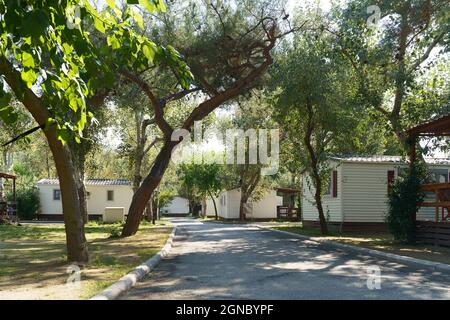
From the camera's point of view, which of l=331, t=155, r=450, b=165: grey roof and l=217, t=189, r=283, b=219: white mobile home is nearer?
l=331, t=155, r=450, b=165: grey roof

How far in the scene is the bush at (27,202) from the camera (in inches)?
1604

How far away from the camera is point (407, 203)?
16.0 meters

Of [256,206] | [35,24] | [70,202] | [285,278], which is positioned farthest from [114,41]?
[256,206]

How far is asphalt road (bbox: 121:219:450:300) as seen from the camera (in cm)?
741

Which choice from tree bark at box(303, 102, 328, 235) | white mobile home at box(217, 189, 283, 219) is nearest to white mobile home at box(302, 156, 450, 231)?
tree bark at box(303, 102, 328, 235)

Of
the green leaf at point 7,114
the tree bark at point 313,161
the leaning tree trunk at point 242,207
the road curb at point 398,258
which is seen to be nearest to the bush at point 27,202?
the leaning tree trunk at point 242,207

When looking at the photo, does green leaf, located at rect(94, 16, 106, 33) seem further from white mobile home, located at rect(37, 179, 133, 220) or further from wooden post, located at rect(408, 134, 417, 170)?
white mobile home, located at rect(37, 179, 133, 220)

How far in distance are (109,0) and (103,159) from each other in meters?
43.0

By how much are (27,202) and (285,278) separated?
36.4m

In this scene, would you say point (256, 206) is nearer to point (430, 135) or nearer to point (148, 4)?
point (430, 135)

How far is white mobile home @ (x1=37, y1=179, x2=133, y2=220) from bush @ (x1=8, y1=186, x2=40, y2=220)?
1125 millimetres

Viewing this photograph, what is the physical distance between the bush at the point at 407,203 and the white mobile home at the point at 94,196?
30.2 meters

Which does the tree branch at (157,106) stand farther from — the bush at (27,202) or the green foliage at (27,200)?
the bush at (27,202)
